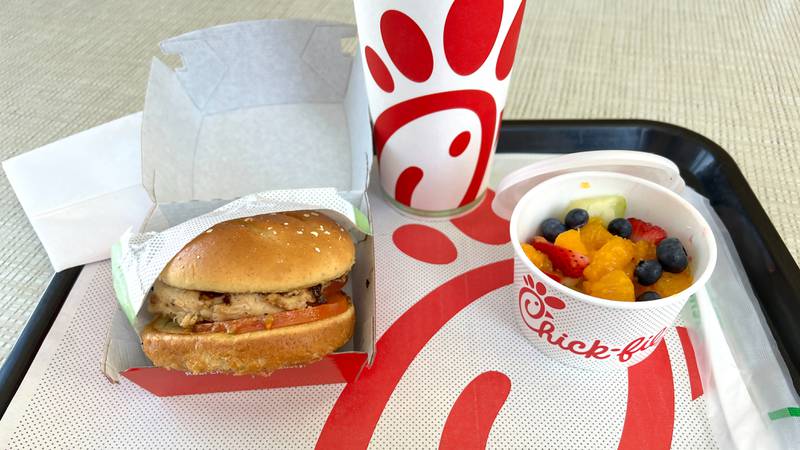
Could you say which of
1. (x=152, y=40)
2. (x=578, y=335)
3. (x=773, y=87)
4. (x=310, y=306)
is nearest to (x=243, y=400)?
(x=310, y=306)

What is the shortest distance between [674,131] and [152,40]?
1156 mm

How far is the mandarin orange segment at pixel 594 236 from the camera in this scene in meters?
0.68

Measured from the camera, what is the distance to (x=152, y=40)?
129cm

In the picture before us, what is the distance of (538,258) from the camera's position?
26.0 inches

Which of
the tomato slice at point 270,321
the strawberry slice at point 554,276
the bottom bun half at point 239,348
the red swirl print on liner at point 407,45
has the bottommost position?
the bottom bun half at point 239,348

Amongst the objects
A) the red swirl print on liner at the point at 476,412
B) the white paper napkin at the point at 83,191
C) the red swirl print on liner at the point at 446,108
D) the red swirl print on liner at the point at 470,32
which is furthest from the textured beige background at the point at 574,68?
the red swirl print on liner at the point at 476,412

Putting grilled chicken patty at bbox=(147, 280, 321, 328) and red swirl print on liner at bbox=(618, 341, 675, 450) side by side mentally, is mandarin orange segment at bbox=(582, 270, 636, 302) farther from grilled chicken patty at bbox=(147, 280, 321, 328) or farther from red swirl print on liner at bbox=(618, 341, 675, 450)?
grilled chicken patty at bbox=(147, 280, 321, 328)

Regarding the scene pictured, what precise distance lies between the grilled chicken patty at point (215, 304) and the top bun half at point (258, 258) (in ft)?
0.05

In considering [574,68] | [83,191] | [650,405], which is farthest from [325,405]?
[574,68]

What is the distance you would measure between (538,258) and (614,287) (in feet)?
0.31

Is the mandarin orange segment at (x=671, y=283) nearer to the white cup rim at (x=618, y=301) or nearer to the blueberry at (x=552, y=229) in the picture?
the white cup rim at (x=618, y=301)

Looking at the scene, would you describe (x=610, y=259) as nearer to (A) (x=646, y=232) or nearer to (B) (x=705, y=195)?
(A) (x=646, y=232)

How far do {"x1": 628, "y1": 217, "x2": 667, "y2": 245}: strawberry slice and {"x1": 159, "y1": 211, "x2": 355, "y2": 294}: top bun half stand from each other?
37 centimetres

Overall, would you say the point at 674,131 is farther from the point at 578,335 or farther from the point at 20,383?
the point at 20,383
